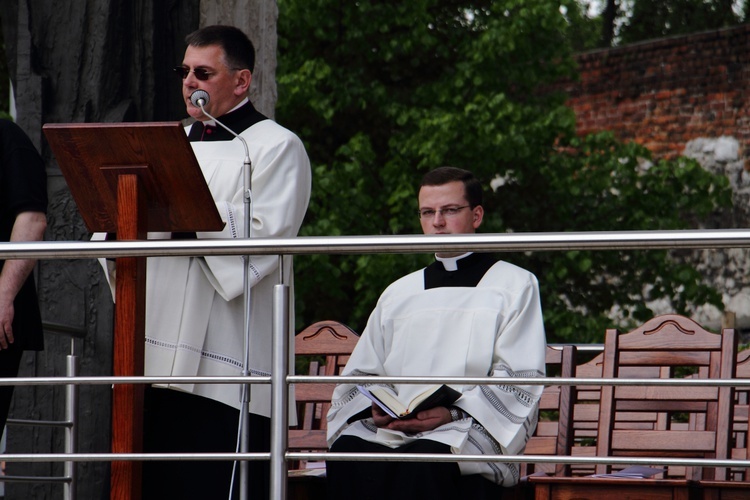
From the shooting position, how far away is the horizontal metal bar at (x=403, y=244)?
3.53 meters

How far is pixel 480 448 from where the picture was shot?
189 inches

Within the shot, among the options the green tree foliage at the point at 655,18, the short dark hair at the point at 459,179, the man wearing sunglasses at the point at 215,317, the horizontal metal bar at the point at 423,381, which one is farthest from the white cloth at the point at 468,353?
the green tree foliage at the point at 655,18

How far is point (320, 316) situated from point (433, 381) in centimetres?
987

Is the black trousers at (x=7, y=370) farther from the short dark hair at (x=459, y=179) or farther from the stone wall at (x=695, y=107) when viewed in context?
the stone wall at (x=695, y=107)

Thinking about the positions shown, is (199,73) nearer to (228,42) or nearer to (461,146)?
(228,42)

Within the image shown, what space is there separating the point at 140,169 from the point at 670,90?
13.3 meters

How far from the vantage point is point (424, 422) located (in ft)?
15.7

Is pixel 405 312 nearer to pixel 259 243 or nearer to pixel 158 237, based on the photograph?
pixel 158 237

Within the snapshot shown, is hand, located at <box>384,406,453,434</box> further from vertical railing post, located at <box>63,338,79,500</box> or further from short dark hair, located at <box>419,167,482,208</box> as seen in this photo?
vertical railing post, located at <box>63,338,79,500</box>

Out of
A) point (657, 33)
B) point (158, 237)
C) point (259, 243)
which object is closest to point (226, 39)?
point (158, 237)

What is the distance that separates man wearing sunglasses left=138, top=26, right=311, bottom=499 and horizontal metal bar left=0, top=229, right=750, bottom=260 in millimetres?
607

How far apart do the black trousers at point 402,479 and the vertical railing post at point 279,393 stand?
108cm

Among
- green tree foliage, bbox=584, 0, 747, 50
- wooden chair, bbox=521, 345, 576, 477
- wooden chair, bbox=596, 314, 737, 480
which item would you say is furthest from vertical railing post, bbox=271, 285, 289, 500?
green tree foliage, bbox=584, 0, 747, 50

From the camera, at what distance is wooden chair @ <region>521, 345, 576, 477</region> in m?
5.19
